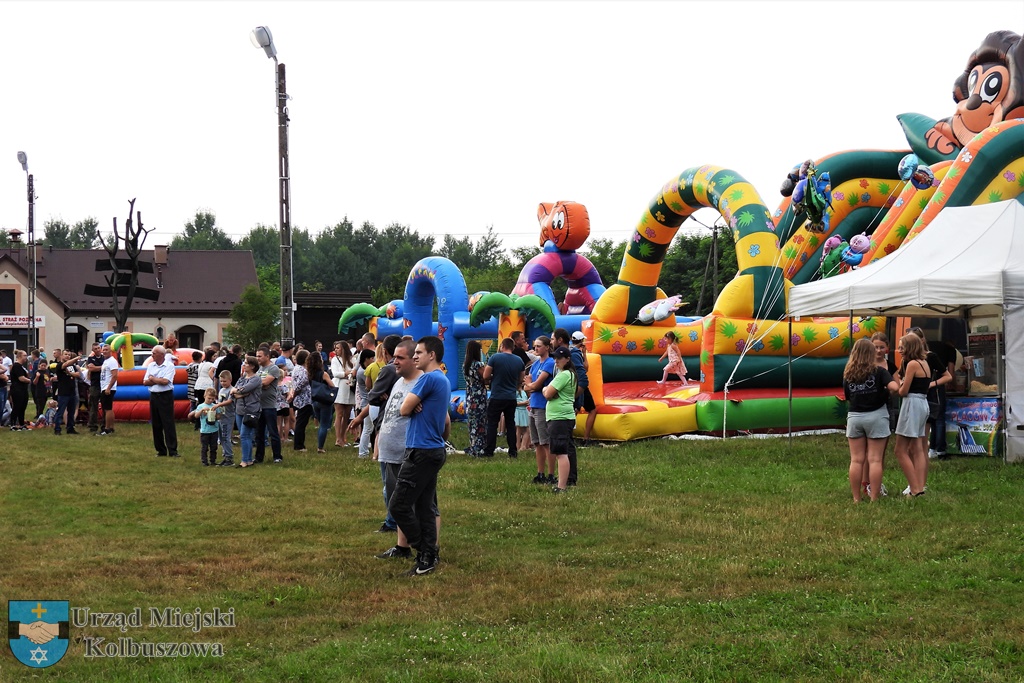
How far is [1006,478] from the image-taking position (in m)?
10.8

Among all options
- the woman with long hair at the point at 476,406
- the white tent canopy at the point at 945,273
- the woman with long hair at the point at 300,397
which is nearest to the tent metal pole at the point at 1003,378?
the white tent canopy at the point at 945,273

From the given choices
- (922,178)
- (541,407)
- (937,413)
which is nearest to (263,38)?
(541,407)

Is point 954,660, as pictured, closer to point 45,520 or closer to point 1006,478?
point 1006,478

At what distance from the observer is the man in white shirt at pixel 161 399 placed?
14.3 meters

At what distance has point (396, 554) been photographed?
7688mm

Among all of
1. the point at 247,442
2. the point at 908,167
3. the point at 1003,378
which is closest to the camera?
the point at 1003,378

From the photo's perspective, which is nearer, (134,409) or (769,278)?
(769,278)

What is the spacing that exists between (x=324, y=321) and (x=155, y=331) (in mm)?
14182

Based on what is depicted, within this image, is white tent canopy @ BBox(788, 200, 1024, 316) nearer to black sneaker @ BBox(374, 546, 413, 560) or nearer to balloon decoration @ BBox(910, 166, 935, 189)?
balloon decoration @ BBox(910, 166, 935, 189)

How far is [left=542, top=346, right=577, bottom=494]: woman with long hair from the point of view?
10461 millimetres

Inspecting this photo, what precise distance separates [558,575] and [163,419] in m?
9.29

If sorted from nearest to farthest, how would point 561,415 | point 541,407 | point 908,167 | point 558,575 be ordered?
point 558,575 → point 561,415 → point 541,407 → point 908,167

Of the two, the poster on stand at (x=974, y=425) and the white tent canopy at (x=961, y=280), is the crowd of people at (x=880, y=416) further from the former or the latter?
the poster on stand at (x=974, y=425)

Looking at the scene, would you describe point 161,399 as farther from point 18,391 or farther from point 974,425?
point 974,425
